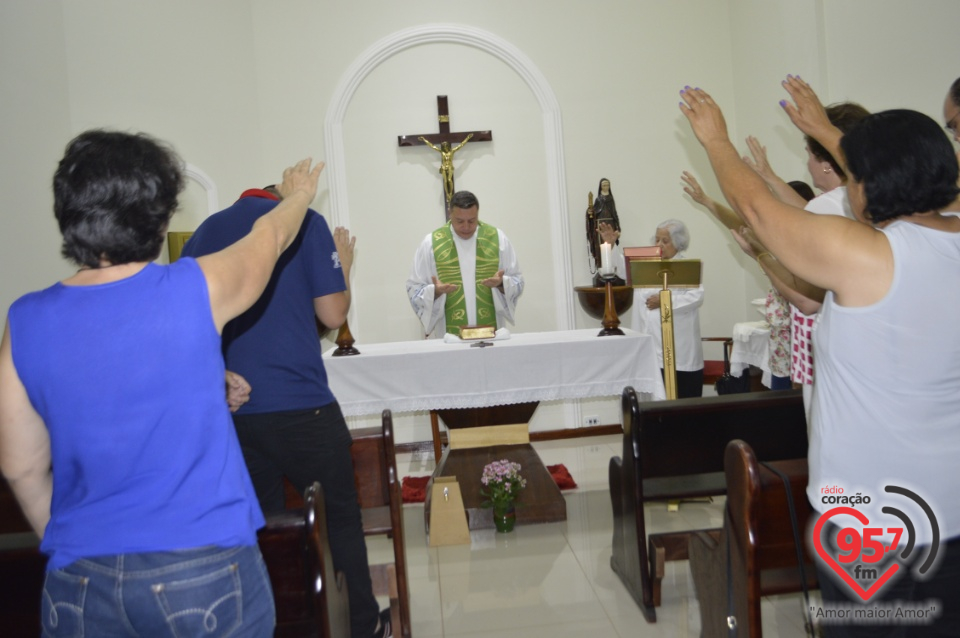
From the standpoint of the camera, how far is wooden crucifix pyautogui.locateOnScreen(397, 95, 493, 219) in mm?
7500

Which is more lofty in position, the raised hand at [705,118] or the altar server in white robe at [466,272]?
the raised hand at [705,118]

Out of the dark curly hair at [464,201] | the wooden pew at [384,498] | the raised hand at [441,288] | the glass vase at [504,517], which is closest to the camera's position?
the wooden pew at [384,498]

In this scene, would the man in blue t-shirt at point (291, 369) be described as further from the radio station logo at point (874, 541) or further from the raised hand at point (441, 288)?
the raised hand at point (441, 288)

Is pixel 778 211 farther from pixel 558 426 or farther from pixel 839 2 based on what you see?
pixel 558 426

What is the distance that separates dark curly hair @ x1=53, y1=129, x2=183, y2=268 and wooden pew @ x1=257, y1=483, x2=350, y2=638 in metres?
0.76

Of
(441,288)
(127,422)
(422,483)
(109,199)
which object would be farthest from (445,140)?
(127,422)

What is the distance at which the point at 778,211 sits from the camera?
1687mm

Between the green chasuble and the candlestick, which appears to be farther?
the green chasuble

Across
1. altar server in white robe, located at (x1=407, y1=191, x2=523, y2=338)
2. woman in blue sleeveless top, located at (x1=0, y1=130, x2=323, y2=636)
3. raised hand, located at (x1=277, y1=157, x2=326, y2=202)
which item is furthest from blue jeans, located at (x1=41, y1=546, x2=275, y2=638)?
altar server in white robe, located at (x1=407, y1=191, x2=523, y2=338)

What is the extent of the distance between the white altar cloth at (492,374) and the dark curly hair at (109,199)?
11.0 ft

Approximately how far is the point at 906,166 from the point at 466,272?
523 cm

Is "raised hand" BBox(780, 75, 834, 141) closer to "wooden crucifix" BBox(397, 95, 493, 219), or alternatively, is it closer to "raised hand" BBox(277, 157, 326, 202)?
"raised hand" BBox(277, 157, 326, 202)

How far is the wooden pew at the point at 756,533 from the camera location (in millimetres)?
2197

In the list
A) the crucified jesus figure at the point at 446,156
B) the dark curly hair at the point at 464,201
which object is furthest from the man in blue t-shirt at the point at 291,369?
the crucified jesus figure at the point at 446,156
